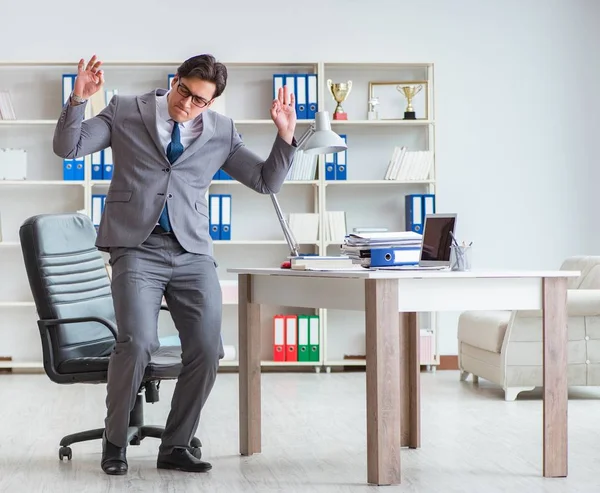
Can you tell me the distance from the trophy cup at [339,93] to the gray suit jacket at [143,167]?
3015mm

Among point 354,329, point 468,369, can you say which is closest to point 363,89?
point 354,329

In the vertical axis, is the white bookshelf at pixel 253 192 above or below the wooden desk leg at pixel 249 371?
above

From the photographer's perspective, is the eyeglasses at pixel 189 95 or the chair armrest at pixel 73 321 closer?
the eyeglasses at pixel 189 95

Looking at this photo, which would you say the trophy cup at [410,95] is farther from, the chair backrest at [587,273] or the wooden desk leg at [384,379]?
the wooden desk leg at [384,379]

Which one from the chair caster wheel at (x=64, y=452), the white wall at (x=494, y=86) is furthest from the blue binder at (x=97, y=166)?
the chair caster wheel at (x=64, y=452)

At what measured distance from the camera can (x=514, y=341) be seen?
193 inches

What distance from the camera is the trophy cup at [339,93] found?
20.4 ft

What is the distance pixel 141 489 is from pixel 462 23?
4.56m

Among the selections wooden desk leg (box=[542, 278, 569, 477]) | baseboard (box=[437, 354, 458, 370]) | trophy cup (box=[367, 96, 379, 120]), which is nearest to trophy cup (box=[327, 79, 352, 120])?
trophy cup (box=[367, 96, 379, 120])

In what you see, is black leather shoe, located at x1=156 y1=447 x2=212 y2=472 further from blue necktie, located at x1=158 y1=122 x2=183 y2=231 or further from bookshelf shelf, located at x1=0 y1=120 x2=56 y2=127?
bookshelf shelf, located at x1=0 y1=120 x2=56 y2=127

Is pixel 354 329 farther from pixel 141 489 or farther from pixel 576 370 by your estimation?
pixel 141 489

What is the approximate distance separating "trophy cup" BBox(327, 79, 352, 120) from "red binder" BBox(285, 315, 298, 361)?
136 centimetres

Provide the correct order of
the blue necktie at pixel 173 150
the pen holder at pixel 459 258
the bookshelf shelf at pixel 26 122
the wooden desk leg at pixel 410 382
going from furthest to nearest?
1. the bookshelf shelf at pixel 26 122
2. the wooden desk leg at pixel 410 382
3. the blue necktie at pixel 173 150
4. the pen holder at pixel 459 258

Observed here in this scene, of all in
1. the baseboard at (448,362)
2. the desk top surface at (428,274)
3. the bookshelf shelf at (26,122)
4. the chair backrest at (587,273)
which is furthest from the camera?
the baseboard at (448,362)
